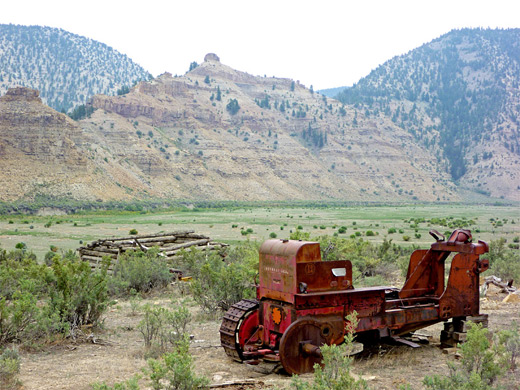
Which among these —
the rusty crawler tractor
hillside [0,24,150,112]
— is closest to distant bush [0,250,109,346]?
the rusty crawler tractor

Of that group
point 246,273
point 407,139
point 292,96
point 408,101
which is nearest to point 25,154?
point 246,273

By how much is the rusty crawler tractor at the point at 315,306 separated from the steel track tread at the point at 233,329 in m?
0.01

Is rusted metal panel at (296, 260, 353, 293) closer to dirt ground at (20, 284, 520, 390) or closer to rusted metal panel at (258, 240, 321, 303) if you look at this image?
rusted metal panel at (258, 240, 321, 303)

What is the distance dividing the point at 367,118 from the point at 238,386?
146969 millimetres

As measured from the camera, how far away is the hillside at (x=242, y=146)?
99.2 metres

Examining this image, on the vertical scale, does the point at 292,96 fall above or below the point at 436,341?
above

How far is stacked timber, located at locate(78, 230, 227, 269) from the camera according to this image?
17.8 m

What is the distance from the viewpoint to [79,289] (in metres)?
9.38

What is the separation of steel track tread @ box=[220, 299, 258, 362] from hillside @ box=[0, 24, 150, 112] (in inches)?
6031

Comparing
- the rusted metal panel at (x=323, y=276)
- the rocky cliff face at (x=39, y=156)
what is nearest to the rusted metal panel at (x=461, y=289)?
the rusted metal panel at (x=323, y=276)

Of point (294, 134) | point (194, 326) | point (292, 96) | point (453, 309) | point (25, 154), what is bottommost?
point (194, 326)

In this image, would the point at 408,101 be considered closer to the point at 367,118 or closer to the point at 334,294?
the point at 367,118

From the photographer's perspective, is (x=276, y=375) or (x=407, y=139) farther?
(x=407, y=139)

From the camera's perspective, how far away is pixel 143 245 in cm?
1889
